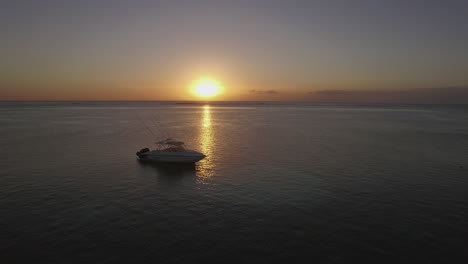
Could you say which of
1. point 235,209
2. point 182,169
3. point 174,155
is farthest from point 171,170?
point 235,209

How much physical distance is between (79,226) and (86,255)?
562cm

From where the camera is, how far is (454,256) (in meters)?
22.3

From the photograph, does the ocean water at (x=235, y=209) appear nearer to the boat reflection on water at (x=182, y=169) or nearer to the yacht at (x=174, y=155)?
the boat reflection on water at (x=182, y=169)

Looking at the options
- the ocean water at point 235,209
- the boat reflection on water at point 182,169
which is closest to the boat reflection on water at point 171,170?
the boat reflection on water at point 182,169

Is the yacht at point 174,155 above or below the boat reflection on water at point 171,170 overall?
above

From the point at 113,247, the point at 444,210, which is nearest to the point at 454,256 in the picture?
the point at 444,210

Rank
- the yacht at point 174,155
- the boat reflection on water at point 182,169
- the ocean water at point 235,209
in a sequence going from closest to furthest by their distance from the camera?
the ocean water at point 235,209
the boat reflection on water at point 182,169
the yacht at point 174,155

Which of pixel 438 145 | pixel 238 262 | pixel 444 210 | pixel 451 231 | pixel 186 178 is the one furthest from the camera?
pixel 438 145

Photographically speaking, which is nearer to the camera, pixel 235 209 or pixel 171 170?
pixel 235 209

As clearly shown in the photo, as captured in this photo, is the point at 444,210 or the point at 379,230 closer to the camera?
the point at 379,230

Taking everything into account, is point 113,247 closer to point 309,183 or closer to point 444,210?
point 309,183

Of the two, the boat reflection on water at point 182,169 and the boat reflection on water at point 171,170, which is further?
the boat reflection on water at point 182,169

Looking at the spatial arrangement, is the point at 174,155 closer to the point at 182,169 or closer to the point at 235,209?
the point at 182,169

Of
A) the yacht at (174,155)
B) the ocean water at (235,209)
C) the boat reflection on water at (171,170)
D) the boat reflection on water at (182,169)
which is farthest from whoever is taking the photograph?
the yacht at (174,155)
